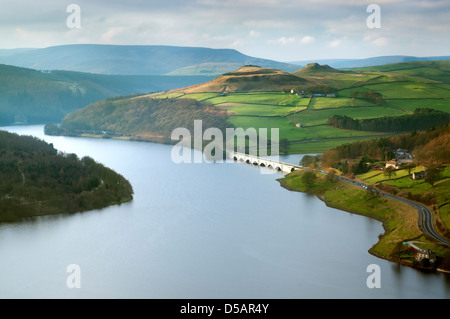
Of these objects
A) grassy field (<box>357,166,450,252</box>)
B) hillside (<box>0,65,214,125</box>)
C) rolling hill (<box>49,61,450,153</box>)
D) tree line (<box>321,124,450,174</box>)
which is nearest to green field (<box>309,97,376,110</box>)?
rolling hill (<box>49,61,450,153</box>)

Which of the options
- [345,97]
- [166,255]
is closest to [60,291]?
[166,255]

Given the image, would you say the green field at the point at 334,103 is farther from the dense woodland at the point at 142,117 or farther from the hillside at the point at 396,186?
the hillside at the point at 396,186

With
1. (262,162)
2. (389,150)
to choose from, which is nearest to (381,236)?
(389,150)

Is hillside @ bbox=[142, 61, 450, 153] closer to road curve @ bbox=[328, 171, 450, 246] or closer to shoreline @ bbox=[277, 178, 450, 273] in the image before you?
shoreline @ bbox=[277, 178, 450, 273]

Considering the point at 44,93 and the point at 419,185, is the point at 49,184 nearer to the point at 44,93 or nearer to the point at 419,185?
the point at 419,185

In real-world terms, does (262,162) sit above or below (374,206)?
above
